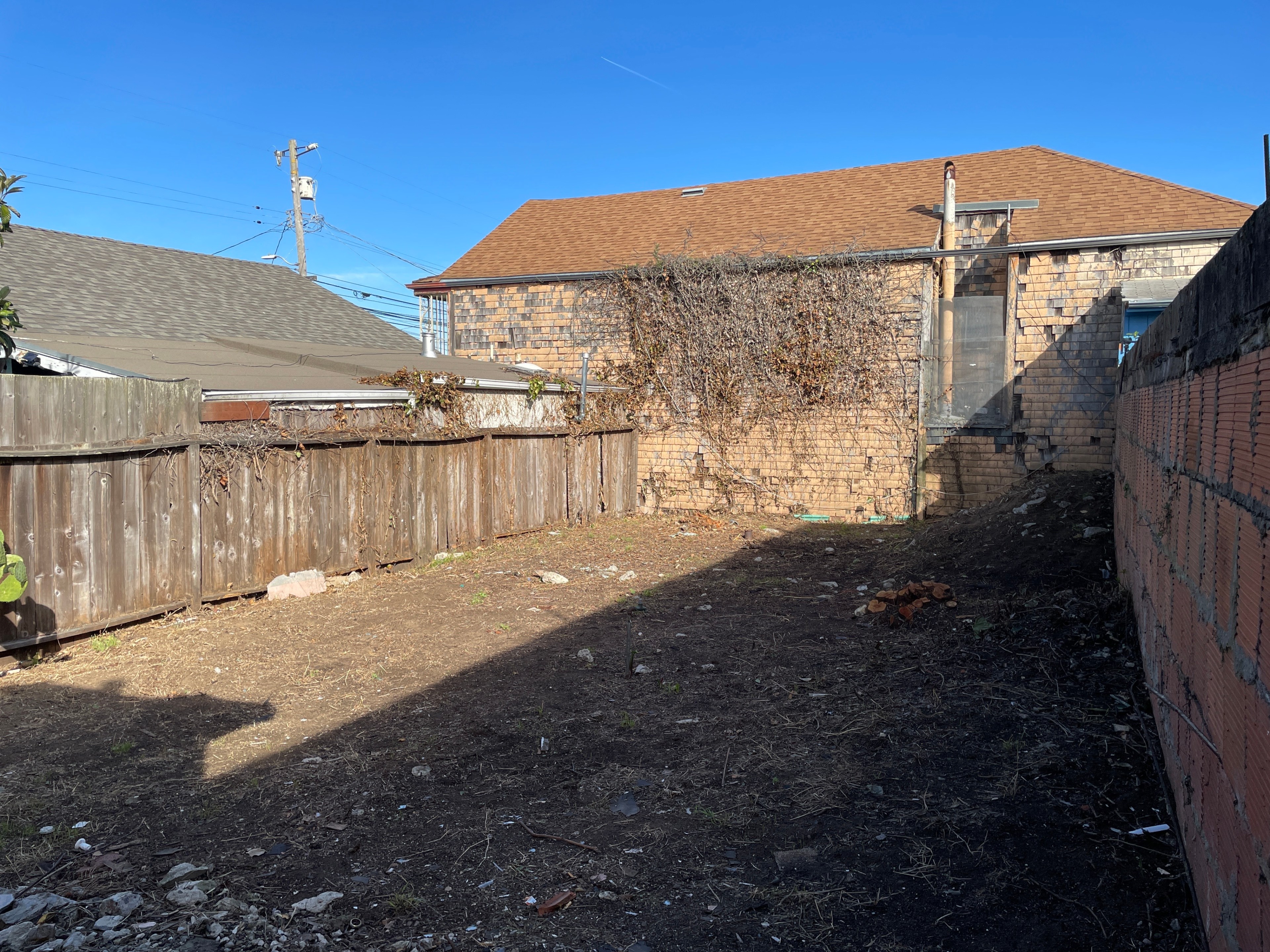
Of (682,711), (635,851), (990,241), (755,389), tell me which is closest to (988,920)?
(635,851)

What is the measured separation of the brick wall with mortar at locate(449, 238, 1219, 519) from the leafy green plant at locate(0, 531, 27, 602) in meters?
10.9

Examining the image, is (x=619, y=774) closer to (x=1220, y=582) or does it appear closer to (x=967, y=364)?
(x=1220, y=582)

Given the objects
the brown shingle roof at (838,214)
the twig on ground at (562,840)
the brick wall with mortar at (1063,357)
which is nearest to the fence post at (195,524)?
the twig on ground at (562,840)

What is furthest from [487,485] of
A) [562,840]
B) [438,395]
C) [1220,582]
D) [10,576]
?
[1220,582]

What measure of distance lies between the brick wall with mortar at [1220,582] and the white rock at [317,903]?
9.94 ft

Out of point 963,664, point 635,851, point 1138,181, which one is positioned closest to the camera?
point 635,851

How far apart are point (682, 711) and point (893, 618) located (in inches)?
103

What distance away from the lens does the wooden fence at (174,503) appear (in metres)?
6.69

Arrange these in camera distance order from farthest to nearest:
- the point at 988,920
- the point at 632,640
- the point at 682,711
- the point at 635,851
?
1. the point at 632,640
2. the point at 682,711
3. the point at 635,851
4. the point at 988,920

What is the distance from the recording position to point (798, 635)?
750 cm

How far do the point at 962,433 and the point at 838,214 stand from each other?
4.82 m

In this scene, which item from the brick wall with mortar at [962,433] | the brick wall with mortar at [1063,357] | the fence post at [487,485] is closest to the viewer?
the fence post at [487,485]

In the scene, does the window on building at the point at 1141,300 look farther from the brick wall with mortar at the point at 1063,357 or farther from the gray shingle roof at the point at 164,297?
the gray shingle roof at the point at 164,297

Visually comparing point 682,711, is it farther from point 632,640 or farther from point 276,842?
point 276,842
